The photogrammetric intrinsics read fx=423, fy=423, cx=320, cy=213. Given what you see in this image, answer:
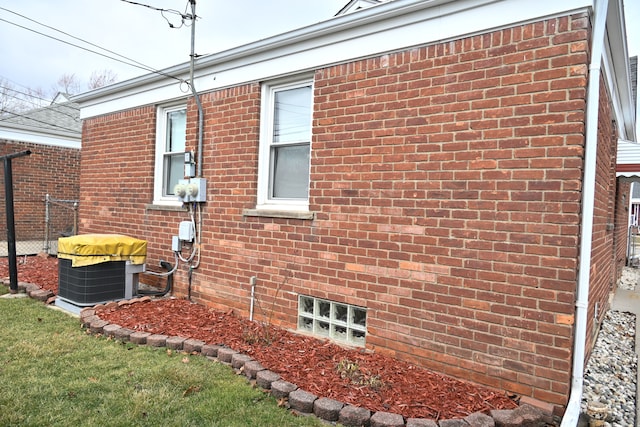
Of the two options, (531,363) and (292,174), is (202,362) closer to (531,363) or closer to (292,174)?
(292,174)

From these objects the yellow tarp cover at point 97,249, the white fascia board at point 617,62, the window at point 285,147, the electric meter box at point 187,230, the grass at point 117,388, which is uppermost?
the white fascia board at point 617,62

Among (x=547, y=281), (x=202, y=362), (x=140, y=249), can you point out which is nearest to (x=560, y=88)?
(x=547, y=281)

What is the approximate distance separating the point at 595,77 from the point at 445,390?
2.70 m

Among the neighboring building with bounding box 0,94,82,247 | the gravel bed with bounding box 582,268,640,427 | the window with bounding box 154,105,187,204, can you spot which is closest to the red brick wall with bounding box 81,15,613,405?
the gravel bed with bounding box 582,268,640,427

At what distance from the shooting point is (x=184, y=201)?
6.11 metres

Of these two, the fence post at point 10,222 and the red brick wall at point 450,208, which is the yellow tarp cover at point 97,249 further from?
the red brick wall at point 450,208

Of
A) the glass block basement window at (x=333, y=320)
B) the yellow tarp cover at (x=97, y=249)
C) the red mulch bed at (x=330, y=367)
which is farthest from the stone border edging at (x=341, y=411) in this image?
the yellow tarp cover at (x=97, y=249)

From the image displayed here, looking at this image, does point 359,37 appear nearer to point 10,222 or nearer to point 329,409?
point 329,409

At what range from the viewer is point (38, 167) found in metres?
12.4

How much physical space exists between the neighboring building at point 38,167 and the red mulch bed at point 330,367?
27.1ft

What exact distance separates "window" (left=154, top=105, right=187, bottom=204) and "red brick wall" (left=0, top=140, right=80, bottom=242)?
672cm

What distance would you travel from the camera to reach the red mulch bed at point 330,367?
3.24 m

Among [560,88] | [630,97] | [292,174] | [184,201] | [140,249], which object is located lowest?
[140,249]

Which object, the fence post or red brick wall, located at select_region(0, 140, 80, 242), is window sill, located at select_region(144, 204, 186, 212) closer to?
the fence post
